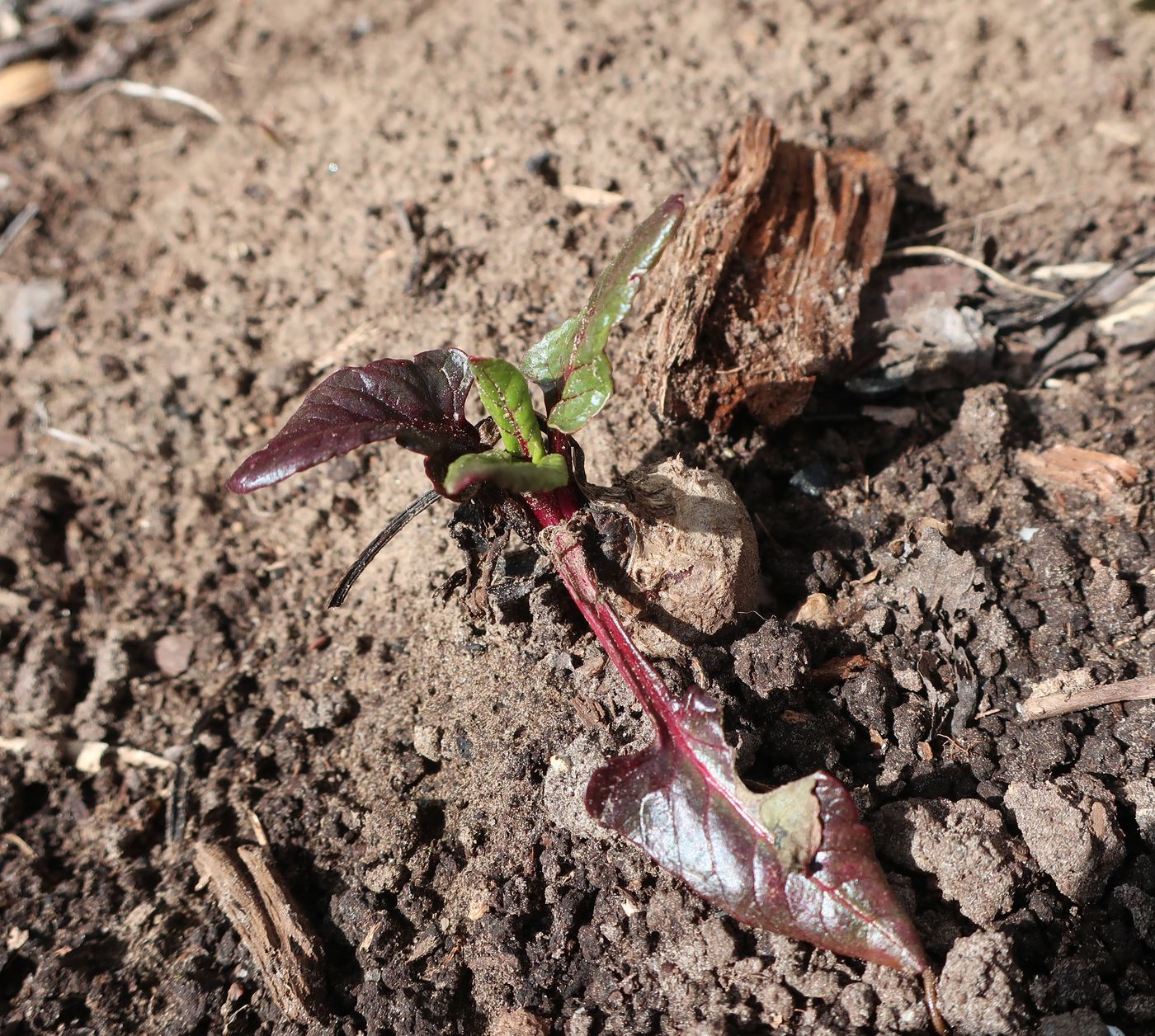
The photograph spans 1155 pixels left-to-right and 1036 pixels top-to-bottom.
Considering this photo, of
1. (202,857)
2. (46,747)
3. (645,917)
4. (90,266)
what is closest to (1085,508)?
(645,917)

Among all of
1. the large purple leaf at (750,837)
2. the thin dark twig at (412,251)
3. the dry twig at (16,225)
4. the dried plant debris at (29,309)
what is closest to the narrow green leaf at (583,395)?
the large purple leaf at (750,837)

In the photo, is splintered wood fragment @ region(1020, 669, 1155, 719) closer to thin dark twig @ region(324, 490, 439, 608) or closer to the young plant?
the young plant

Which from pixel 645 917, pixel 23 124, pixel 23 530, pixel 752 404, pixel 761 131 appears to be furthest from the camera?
pixel 23 124

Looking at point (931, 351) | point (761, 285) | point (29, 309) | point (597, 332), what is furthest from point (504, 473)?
point (29, 309)

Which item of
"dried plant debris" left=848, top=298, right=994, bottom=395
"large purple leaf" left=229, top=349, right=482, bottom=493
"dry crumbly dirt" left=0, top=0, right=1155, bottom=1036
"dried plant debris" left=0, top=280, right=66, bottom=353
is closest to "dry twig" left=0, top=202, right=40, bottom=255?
"dry crumbly dirt" left=0, top=0, right=1155, bottom=1036

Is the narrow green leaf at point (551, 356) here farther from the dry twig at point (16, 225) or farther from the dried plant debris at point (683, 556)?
the dry twig at point (16, 225)

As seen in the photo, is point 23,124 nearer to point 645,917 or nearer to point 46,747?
point 46,747
